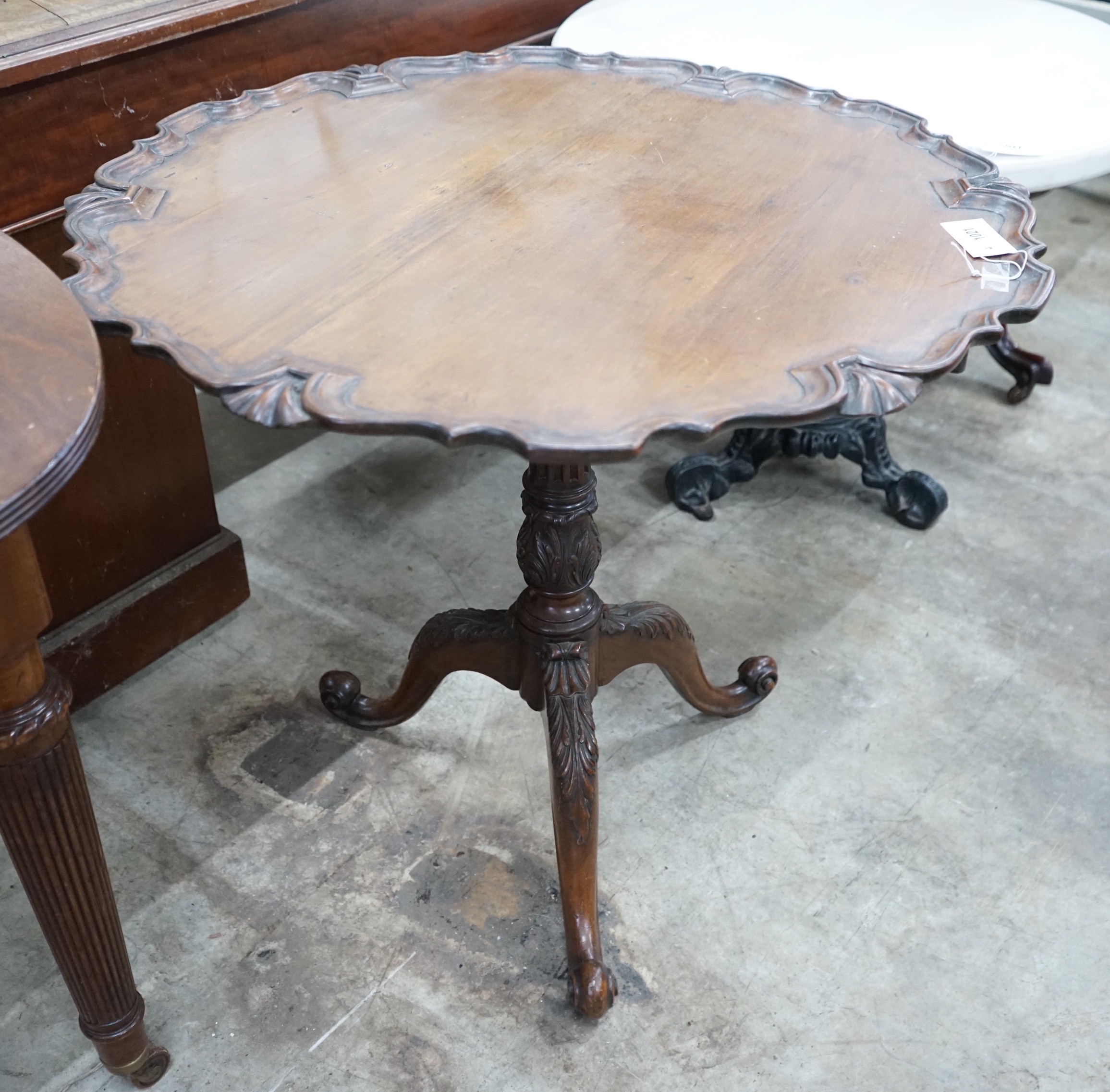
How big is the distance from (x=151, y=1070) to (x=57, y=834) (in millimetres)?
424

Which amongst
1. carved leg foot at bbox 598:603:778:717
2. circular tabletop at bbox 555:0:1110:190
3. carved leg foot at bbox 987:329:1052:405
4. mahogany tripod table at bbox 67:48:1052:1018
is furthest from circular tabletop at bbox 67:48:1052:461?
carved leg foot at bbox 987:329:1052:405

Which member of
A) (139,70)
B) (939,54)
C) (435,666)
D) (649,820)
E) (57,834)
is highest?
(139,70)

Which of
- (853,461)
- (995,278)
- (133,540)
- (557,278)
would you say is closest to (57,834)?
(557,278)

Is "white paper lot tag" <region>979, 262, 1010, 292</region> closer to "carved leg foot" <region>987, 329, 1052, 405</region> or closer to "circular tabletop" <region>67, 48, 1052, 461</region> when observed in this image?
"circular tabletop" <region>67, 48, 1052, 461</region>

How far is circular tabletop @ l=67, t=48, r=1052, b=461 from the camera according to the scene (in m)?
1.04

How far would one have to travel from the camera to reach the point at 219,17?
5.29ft

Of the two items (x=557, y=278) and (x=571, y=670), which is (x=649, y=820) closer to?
(x=571, y=670)

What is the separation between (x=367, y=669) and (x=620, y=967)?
0.71 metres

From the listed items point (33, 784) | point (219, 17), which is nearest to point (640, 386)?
point (33, 784)

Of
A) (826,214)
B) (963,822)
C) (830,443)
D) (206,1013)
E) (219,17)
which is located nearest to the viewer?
(826,214)

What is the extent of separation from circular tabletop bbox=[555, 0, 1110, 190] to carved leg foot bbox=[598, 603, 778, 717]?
0.82 meters

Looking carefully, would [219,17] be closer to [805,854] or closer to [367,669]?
[367,669]

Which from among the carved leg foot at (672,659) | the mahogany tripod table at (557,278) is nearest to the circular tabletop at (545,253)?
the mahogany tripod table at (557,278)

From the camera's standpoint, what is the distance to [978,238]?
130 cm
